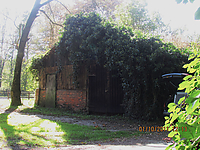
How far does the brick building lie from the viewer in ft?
38.0

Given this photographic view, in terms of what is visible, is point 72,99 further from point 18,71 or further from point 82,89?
point 18,71

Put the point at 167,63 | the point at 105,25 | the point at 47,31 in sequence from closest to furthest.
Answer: the point at 167,63 < the point at 105,25 < the point at 47,31

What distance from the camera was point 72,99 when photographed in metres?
13.1

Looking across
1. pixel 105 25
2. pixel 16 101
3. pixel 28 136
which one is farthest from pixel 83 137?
pixel 16 101

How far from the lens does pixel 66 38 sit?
1266 centimetres

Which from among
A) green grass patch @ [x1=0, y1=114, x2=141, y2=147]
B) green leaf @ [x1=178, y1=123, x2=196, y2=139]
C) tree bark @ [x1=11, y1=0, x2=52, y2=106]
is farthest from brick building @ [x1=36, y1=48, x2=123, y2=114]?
green leaf @ [x1=178, y1=123, x2=196, y2=139]

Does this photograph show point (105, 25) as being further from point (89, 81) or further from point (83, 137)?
point (83, 137)

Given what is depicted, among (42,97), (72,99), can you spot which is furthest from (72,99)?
(42,97)

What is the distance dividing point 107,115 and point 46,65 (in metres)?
7.22

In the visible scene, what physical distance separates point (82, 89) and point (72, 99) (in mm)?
1181

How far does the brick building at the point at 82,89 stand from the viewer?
11594 millimetres

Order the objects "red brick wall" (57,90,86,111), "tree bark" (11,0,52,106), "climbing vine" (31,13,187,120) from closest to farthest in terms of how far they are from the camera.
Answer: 1. "climbing vine" (31,13,187,120)
2. "red brick wall" (57,90,86,111)
3. "tree bark" (11,0,52,106)

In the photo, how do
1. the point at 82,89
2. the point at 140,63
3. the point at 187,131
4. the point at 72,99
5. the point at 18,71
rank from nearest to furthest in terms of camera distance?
the point at 187,131 < the point at 140,63 < the point at 82,89 < the point at 72,99 < the point at 18,71

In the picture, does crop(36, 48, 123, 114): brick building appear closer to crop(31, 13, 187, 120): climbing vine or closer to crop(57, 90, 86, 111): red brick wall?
crop(57, 90, 86, 111): red brick wall
